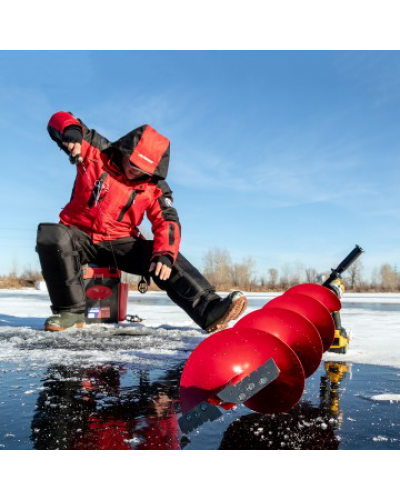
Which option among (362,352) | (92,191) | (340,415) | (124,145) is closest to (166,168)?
(124,145)

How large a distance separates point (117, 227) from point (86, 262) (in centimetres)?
49

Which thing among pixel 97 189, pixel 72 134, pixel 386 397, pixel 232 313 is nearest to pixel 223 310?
pixel 232 313

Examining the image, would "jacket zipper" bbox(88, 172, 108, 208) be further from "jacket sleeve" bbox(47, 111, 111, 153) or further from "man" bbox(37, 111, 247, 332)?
"jacket sleeve" bbox(47, 111, 111, 153)

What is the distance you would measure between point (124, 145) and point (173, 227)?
0.81 m

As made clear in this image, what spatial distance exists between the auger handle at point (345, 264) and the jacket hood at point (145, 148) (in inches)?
66.3

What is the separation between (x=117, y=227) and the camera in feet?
13.0

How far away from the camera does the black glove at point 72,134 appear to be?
3626mm

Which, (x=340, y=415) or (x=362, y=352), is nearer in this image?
(x=340, y=415)

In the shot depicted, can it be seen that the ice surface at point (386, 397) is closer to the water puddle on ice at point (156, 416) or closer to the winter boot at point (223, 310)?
the water puddle on ice at point (156, 416)

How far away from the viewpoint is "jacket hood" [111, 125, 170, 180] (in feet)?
11.7

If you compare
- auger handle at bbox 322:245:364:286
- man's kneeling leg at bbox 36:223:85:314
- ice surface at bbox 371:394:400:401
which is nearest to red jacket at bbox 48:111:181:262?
man's kneeling leg at bbox 36:223:85:314

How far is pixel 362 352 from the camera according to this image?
307 centimetres

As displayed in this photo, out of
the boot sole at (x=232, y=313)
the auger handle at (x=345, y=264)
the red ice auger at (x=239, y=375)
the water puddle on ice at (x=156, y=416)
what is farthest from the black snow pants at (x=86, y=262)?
the red ice auger at (x=239, y=375)
